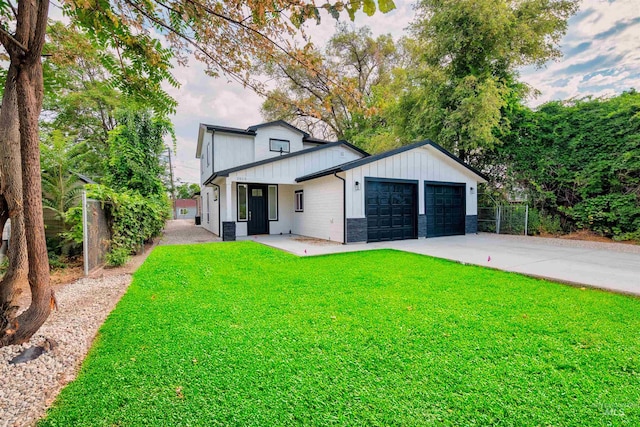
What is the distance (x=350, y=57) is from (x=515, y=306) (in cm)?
2538

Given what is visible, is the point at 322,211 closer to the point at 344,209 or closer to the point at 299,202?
the point at 344,209

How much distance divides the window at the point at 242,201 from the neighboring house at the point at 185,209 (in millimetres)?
28157

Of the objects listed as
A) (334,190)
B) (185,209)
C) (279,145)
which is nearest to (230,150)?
(279,145)

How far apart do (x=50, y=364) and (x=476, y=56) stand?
17.5 metres

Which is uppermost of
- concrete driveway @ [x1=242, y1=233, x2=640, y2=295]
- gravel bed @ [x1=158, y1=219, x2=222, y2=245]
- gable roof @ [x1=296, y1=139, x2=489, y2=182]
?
gable roof @ [x1=296, y1=139, x2=489, y2=182]

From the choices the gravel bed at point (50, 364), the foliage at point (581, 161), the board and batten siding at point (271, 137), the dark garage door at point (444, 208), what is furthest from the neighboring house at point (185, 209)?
the gravel bed at point (50, 364)

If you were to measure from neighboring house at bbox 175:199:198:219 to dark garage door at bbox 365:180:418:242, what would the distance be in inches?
1313

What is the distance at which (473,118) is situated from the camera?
42.2 ft

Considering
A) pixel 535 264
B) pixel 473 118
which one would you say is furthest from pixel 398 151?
pixel 535 264

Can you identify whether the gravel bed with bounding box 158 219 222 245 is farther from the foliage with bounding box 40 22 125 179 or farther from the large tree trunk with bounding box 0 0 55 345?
the large tree trunk with bounding box 0 0 55 345

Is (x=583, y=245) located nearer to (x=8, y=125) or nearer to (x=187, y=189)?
(x=8, y=125)

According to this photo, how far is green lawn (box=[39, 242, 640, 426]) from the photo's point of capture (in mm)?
1962

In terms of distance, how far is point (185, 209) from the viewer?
138 ft

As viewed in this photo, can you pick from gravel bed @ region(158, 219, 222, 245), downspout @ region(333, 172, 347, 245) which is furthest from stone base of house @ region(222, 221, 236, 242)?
downspout @ region(333, 172, 347, 245)
